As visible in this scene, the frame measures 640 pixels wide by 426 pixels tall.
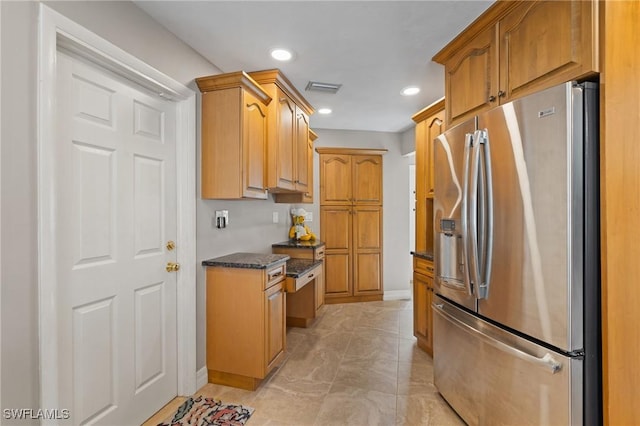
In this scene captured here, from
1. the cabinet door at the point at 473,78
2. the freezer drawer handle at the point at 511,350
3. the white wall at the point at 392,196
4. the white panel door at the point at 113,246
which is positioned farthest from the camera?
the white wall at the point at 392,196

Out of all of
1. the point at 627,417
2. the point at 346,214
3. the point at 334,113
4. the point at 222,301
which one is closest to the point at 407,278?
the point at 346,214

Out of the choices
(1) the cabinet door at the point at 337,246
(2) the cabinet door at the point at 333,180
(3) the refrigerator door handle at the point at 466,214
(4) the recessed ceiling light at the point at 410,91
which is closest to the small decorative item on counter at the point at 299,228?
(1) the cabinet door at the point at 337,246

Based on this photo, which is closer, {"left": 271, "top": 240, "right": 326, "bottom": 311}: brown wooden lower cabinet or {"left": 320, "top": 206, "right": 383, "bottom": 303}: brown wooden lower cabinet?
{"left": 271, "top": 240, "right": 326, "bottom": 311}: brown wooden lower cabinet

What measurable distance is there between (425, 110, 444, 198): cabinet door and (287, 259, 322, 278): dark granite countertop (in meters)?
1.36

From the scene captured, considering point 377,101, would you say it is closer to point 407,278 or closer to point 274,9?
point 274,9

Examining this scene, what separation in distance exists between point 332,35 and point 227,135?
1.03 m

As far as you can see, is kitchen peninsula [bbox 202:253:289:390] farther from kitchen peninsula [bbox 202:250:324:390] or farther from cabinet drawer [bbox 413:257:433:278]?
cabinet drawer [bbox 413:257:433:278]

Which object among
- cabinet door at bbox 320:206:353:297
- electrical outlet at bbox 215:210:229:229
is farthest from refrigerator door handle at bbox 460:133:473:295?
cabinet door at bbox 320:206:353:297

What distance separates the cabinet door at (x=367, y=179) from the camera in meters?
4.61

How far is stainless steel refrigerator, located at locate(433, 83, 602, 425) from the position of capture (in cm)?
127

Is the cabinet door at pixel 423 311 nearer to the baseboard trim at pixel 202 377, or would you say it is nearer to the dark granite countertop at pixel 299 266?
the dark granite countertop at pixel 299 266

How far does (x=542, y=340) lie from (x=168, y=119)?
8.26 feet

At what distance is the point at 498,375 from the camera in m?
1.58

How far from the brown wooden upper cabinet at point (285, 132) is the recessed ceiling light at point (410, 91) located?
1.02 meters
